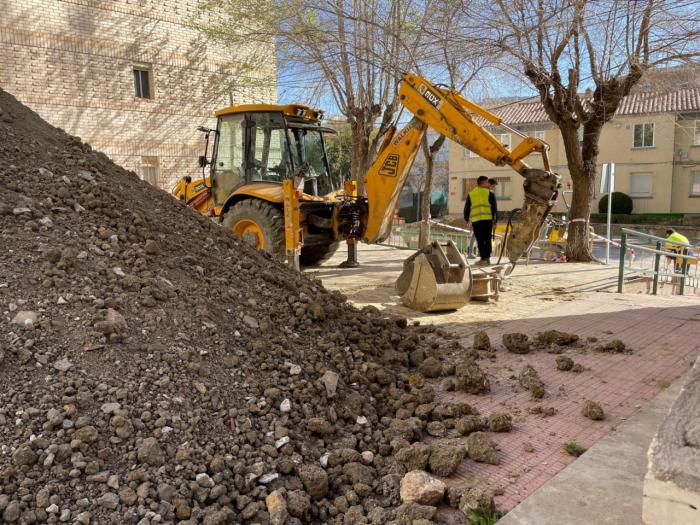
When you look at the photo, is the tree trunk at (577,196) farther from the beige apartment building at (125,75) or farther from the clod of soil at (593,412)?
the clod of soil at (593,412)

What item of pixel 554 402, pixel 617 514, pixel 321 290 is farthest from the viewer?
pixel 321 290

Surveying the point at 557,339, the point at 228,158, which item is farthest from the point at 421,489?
the point at 228,158

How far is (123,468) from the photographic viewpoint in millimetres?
2848

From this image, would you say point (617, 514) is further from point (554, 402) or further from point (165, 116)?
point (165, 116)

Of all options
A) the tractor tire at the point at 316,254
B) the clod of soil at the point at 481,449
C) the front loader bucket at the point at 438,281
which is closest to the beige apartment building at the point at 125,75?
the tractor tire at the point at 316,254

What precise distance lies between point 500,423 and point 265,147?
7.13 meters

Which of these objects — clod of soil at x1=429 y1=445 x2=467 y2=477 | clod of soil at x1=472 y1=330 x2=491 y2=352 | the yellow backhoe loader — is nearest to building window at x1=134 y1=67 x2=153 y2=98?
the yellow backhoe loader

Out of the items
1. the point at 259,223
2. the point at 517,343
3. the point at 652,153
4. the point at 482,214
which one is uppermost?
the point at 652,153

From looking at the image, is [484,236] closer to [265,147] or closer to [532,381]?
[265,147]

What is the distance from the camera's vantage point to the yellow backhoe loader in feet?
27.4

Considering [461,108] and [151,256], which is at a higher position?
[461,108]

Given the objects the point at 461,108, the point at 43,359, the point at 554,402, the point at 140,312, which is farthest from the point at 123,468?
the point at 461,108

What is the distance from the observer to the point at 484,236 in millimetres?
10234

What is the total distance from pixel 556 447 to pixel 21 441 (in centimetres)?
296
